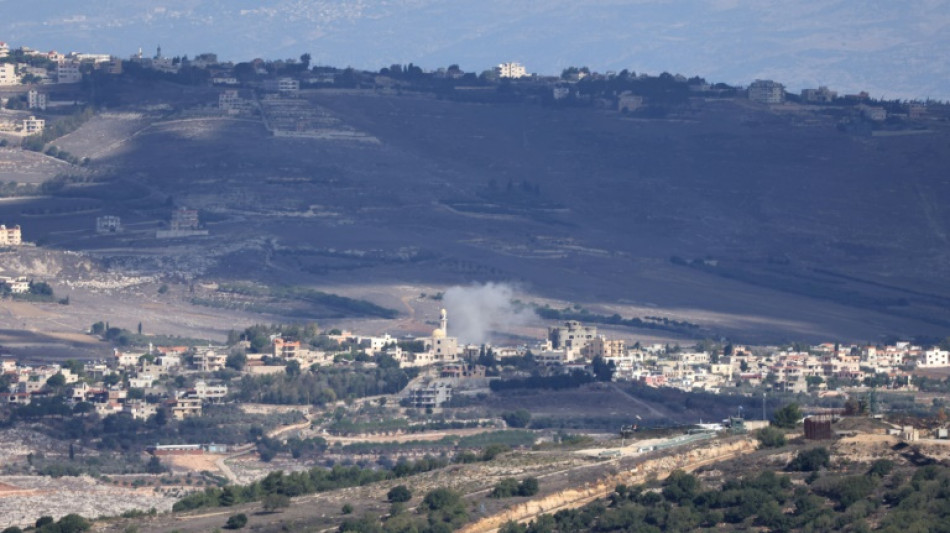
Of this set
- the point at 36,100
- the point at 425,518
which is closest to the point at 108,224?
the point at 36,100

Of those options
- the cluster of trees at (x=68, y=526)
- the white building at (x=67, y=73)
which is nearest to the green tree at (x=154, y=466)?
the cluster of trees at (x=68, y=526)

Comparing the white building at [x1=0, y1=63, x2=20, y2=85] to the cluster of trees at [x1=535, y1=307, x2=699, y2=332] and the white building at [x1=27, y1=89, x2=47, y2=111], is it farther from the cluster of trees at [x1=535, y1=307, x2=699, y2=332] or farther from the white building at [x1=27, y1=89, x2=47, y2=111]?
the cluster of trees at [x1=535, y1=307, x2=699, y2=332]

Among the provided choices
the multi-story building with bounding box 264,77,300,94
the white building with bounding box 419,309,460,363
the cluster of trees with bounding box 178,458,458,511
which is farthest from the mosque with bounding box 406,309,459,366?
the multi-story building with bounding box 264,77,300,94

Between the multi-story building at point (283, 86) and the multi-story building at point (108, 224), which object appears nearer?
the multi-story building at point (108, 224)

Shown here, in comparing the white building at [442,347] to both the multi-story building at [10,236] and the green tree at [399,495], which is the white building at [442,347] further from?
the green tree at [399,495]

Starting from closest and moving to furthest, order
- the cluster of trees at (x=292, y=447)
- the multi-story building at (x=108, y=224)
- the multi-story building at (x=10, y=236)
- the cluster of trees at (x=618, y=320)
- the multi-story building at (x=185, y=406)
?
1. the cluster of trees at (x=292, y=447)
2. the multi-story building at (x=185, y=406)
3. the cluster of trees at (x=618, y=320)
4. the multi-story building at (x=10, y=236)
5. the multi-story building at (x=108, y=224)

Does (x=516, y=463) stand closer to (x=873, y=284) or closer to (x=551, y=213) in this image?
(x=873, y=284)
